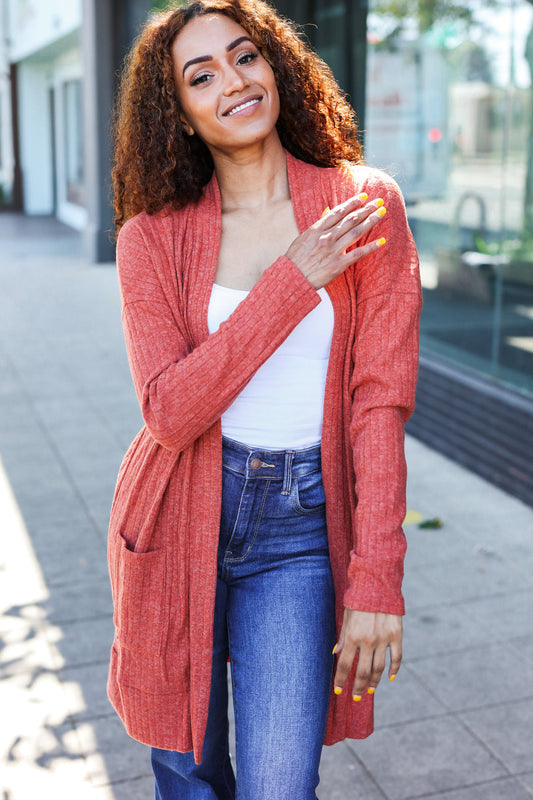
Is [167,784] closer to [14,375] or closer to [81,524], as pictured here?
[81,524]

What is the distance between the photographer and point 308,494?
2023 millimetres

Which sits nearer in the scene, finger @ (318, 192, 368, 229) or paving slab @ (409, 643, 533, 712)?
finger @ (318, 192, 368, 229)

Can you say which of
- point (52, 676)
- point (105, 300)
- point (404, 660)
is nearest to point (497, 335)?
point (404, 660)

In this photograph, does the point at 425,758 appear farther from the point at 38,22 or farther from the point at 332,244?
the point at 38,22

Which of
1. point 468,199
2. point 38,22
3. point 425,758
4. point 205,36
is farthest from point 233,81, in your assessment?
point 38,22

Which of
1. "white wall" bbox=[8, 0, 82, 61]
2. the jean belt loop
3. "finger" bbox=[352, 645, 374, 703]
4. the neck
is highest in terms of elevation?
"white wall" bbox=[8, 0, 82, 61]

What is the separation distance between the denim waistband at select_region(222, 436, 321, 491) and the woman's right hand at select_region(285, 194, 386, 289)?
36 cm

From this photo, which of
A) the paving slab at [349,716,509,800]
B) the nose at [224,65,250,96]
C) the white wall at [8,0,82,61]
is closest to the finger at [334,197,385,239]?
the nose at [224,65,250,96]

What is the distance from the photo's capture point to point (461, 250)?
633 cm

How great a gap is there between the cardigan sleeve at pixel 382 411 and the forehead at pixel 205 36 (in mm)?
513

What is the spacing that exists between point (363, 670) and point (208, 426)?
1.89 feet

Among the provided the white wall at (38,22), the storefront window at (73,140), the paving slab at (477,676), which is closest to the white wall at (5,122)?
the white wall at (38,22)

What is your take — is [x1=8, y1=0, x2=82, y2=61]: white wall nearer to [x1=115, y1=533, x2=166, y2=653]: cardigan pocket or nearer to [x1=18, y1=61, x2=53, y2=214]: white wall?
[x1=18, y1=61, x2=53, y2=214]: white wall

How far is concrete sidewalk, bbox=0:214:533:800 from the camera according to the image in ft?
10.2
